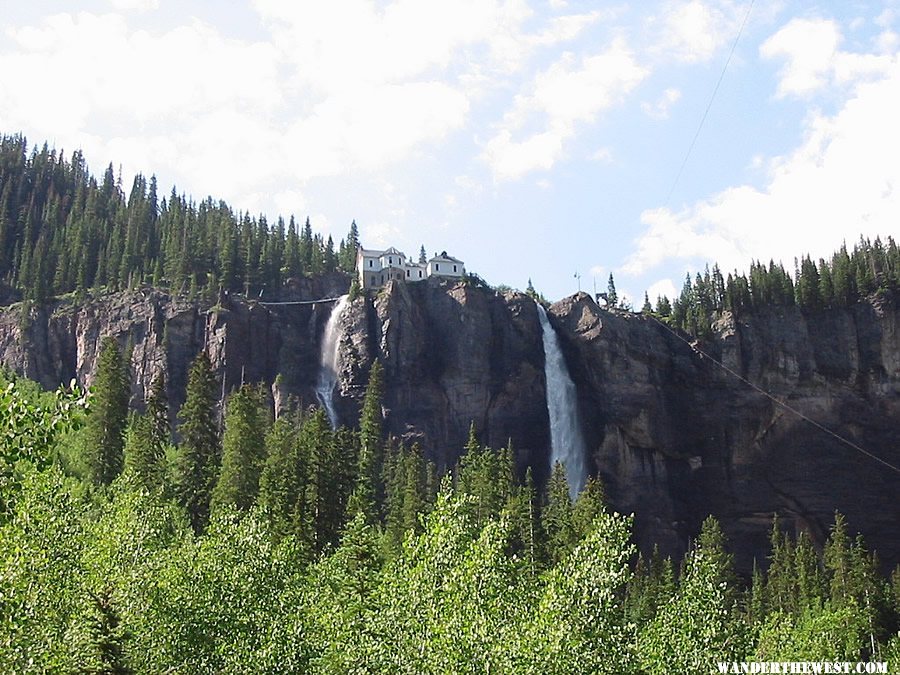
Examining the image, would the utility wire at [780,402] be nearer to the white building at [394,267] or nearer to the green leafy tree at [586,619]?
the white building at [394,267]

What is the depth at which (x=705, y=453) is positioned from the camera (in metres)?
121

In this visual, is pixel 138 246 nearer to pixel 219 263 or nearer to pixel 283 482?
pixel 219 263

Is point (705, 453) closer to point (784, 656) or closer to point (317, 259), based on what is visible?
point (317, 259)

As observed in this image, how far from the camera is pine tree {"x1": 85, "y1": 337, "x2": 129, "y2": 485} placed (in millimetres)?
75688

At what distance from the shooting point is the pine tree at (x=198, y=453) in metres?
72.9

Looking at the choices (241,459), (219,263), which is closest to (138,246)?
(219,263)

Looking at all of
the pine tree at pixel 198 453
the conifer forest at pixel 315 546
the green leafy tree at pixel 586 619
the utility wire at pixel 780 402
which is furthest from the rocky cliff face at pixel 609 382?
the green leafy tree at pixel 586 619

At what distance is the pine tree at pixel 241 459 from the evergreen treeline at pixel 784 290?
69.3 m

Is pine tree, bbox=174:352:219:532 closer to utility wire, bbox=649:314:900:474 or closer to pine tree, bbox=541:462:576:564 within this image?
pine tree, bbox=541:462:576:564

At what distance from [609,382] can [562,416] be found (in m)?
7.23

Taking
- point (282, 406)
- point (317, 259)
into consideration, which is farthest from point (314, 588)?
point (317, 259)

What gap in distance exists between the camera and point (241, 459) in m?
72.4

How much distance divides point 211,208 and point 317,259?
150 feet

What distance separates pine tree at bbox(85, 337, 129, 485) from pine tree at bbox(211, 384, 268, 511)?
865 cm
